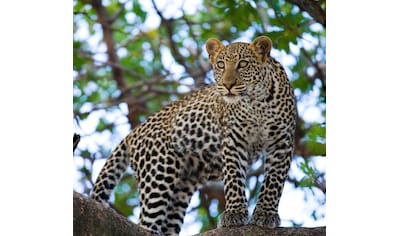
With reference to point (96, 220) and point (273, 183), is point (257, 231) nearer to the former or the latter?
point (273, 183)

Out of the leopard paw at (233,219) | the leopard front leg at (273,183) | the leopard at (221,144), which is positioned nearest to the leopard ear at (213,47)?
the leopard at (221,144)

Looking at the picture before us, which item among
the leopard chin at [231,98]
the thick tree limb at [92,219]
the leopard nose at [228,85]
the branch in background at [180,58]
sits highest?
the branch in background at [180,58]

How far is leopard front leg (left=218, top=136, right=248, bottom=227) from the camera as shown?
4.48 meters

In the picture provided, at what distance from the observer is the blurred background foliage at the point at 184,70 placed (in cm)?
464

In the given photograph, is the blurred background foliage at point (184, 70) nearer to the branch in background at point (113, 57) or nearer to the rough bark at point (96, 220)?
the branch in background at point (113, 57)

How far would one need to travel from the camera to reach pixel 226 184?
4594 millimetres

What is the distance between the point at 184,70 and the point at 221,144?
0.70m

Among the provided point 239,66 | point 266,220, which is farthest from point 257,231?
point 239,66

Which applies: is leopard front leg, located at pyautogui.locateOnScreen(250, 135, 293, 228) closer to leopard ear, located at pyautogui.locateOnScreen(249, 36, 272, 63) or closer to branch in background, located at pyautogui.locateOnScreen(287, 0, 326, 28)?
leopard ear, located at pyautogui.locateOnScreen(249, 36, 272, 63)

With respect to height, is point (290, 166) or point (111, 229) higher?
point (290, 166)

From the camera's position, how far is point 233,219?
4.46m
